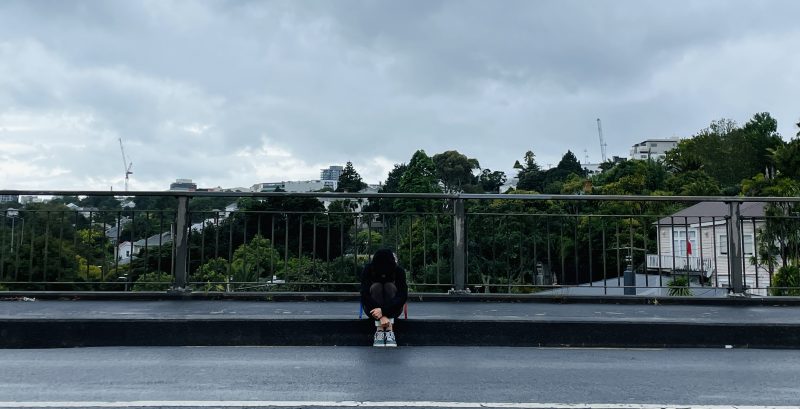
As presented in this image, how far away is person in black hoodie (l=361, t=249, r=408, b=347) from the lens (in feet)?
22.4

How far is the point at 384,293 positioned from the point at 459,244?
2.34m

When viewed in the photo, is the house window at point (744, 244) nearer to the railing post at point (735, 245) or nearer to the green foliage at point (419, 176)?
the railing post at point (735, 245)

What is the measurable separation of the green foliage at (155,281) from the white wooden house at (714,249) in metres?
7.03

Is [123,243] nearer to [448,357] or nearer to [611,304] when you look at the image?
[448,357]

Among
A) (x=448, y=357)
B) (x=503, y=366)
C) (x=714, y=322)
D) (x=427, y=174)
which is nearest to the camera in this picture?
(x=503, y=366)

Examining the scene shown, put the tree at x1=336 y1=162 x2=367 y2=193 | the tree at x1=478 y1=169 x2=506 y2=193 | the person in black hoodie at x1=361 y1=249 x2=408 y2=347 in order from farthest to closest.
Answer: the tree at x1=478 y1=169 x2=506 y2=193 → the tree at x1=336 y1=162 x2=367 y2=193 → the person in black hoodie at x1=361 y1=249 x2=408 y2=347

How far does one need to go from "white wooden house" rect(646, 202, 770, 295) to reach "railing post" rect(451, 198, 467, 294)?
2.73 metres

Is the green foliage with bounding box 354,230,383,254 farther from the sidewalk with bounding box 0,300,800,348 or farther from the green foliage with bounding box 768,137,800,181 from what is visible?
the green foliage with bounding box 768,137,800,181

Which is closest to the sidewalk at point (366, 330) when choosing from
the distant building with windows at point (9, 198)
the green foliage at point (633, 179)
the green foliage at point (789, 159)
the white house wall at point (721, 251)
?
the white house wall at point (721, 251)

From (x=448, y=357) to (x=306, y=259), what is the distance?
360cm

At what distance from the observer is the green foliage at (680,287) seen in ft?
30.7

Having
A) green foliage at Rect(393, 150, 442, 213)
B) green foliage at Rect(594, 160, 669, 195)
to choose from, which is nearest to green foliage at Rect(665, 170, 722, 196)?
green foliage at Rect(594, 160, 669, 195)

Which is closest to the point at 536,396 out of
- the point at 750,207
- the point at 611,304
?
the point at 611,304

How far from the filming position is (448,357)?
6355mm
